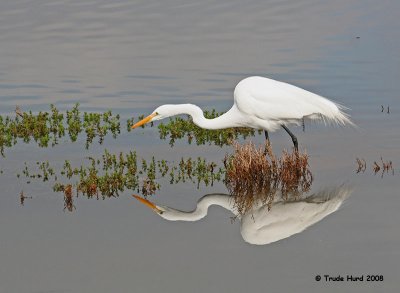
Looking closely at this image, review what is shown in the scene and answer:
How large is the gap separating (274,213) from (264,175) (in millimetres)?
999

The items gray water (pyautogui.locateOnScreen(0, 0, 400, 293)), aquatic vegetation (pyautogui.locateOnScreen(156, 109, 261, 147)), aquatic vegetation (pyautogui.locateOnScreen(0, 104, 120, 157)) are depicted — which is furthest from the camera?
aquatic vegetation (pyautogui.locateOnScreen(0, 104, 120, 157))

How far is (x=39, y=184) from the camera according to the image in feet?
→ 39.8

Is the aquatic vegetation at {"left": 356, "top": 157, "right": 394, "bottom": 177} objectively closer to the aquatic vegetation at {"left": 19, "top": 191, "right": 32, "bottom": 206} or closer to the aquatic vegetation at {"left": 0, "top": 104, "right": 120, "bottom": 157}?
the aquatic vegetation at {"left": 0, "top": 104, "right": 120, "bottom": 157}

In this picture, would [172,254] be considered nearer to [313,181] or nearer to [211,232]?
[211,232]

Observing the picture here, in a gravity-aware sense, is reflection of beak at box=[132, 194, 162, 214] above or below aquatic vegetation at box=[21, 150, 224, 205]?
below

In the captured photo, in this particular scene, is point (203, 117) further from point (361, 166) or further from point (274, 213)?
point (274, 213)

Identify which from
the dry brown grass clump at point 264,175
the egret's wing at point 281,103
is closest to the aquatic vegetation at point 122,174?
the dry brown grass clump at point 264,175

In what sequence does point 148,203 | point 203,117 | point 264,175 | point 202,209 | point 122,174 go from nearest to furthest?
point 202,209 < point 148,203 < point 264,175 < point 122,174 < point 203,117

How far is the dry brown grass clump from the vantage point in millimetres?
11477

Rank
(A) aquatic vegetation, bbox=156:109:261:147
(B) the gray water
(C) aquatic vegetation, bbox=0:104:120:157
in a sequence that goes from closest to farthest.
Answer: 1. (B) the gray water
2. (A) aquatic vegetation, bbox=156:109:261:147
3. (C) aquatic vegetation, bbox=0:104:120:157

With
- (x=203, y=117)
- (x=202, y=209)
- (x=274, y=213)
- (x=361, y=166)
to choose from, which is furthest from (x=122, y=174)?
(x=361, y=166)

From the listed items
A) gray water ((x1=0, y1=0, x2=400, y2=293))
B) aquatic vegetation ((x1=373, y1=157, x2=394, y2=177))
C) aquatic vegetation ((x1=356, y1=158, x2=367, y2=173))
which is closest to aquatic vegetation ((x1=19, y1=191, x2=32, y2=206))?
gray water ((x1=0, y1=0, x2=400, y2=293))

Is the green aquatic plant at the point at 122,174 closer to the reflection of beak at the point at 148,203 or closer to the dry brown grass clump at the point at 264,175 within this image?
the reflection of beak at the point at 148,203

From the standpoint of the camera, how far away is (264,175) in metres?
11.7
